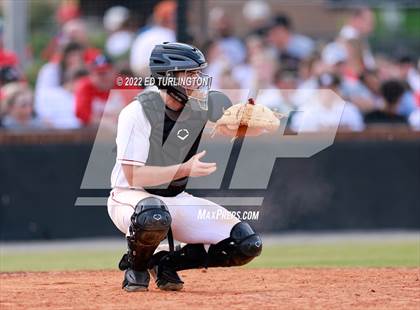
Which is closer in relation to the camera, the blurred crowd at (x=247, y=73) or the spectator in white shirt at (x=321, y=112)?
→ the blurred crowd at (x=247, y=73)

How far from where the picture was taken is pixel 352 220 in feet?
48.1

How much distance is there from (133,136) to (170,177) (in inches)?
16.6

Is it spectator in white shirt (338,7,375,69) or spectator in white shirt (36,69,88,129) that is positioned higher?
spectator in white shirt (338,7,375,69)

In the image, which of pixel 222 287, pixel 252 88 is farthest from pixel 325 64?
pixel 222 287

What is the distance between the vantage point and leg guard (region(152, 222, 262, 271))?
7.85 meters

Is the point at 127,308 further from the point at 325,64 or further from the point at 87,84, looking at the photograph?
the point at 325,64

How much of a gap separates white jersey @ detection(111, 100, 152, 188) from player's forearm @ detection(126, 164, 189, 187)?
0.22ft

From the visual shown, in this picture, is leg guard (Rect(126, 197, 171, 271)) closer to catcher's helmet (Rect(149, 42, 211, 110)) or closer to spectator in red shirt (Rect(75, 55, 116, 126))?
catcher's helmet (Rect(149, 42, 211, 110))

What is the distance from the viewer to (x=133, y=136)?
7730mm

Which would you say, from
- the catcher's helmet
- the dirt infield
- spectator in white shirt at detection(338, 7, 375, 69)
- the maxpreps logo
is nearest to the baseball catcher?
the catcher's helmet

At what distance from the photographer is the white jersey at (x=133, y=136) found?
770 cm

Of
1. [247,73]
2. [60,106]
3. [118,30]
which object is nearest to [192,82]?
[60,106]

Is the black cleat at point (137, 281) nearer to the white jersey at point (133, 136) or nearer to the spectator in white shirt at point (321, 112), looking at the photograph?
the white jersey at point (133, 136)

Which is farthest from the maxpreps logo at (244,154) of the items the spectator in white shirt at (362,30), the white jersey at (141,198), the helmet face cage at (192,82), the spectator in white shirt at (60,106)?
the helmet face cage at (192,82)
